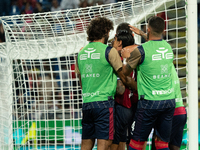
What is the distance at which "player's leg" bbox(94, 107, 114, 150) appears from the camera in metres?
2.70

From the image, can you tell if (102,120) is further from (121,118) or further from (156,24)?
(156,24)

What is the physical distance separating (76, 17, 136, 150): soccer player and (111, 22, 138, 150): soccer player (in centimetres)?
16

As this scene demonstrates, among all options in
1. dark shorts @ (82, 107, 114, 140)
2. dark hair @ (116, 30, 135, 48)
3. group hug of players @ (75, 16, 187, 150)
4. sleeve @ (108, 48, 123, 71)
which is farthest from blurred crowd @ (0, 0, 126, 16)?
dark shorts @ (82, 107, 114, 140)

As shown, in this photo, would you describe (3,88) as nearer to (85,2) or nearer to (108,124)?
(108,124)

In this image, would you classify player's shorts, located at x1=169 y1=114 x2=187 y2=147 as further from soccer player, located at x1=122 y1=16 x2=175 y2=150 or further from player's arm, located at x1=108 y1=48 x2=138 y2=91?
player's arm, located at x1=108 y1=48 x2=138 y2=91

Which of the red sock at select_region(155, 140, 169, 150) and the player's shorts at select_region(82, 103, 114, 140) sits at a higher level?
the player's shorts at select_region(82, 103, 114, 140)

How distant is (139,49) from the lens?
266 cm

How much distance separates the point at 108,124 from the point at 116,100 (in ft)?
1.11

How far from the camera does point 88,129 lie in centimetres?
285

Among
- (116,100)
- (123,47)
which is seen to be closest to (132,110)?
(116,100)

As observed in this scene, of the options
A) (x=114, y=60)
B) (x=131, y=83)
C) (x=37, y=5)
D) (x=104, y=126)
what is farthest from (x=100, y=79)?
(x=37, y=5)

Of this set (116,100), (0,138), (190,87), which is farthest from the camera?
(0,138)

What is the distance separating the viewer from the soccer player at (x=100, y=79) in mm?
2703

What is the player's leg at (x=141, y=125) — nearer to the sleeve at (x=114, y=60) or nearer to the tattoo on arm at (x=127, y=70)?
the tattoo on arm at (x=127, y=70)
